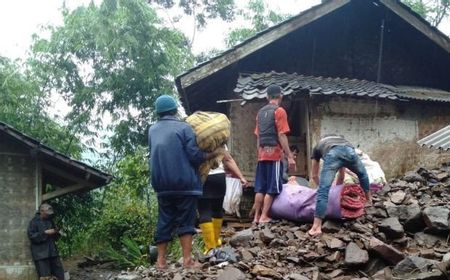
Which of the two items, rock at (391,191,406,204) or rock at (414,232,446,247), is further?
rock at (391,191,406,204)

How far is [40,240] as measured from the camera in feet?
30.8

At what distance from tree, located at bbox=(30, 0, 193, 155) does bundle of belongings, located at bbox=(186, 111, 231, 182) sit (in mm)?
10937

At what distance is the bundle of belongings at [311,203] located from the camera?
229 inches

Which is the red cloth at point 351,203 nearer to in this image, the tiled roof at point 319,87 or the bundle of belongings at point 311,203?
the bundle of belongings at point 311,203

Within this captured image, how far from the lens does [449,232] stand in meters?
5.50

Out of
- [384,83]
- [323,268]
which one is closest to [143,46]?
[384,83]

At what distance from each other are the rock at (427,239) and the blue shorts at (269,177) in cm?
174

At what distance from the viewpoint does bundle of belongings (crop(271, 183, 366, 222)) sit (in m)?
5.82

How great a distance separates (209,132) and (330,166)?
5.15 feet

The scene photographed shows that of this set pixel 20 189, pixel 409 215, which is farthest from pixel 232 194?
pixel 20 189

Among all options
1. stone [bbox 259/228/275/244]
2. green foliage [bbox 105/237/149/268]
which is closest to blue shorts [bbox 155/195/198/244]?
stone [bbox 259/228/275/244]

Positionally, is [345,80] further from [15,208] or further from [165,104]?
[15,208]

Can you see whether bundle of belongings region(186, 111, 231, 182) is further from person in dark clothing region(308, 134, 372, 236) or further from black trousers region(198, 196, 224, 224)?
person in dark clothing region(308, 134, 372, 236)


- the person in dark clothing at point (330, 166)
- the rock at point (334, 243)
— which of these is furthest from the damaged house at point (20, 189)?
the rock at point (334, 243)
